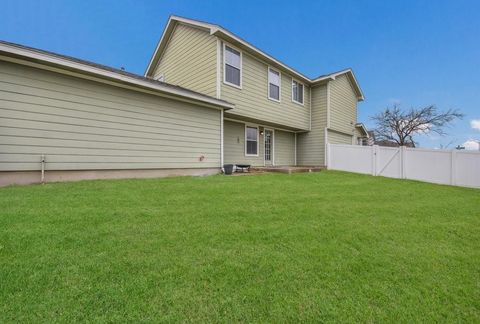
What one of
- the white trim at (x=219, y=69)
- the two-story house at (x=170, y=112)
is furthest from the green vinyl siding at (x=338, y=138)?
the white trim at (x=219, y=69)

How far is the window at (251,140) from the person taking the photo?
11.6 m

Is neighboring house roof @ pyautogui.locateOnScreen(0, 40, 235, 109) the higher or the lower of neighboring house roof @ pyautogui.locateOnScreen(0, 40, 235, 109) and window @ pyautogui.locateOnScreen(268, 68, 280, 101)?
the lower

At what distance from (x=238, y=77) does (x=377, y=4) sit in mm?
10989

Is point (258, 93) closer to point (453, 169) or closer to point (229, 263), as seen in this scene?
point (453, 169)

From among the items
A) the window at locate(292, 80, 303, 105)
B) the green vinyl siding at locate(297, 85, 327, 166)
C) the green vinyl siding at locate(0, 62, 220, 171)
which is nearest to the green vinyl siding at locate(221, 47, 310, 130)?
the window at locate(292, 80, 303, 105)

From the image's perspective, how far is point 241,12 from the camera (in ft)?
59.5

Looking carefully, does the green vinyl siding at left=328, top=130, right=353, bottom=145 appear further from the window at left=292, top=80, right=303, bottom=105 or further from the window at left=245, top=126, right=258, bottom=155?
the window at left=245, top=126, right=258, bottom=155

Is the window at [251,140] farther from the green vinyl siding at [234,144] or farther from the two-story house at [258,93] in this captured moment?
the green vinyl siding at [234,144]

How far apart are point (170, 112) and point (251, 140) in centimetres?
498

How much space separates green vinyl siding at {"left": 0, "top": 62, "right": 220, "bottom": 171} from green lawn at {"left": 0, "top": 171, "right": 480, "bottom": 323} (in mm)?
1711

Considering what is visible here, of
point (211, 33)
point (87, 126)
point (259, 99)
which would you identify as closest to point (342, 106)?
point (259, 99)

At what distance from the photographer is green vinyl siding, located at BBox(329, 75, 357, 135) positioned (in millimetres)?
13812

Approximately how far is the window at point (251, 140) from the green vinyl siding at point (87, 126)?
3.39 m

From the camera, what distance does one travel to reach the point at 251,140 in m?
11.9
